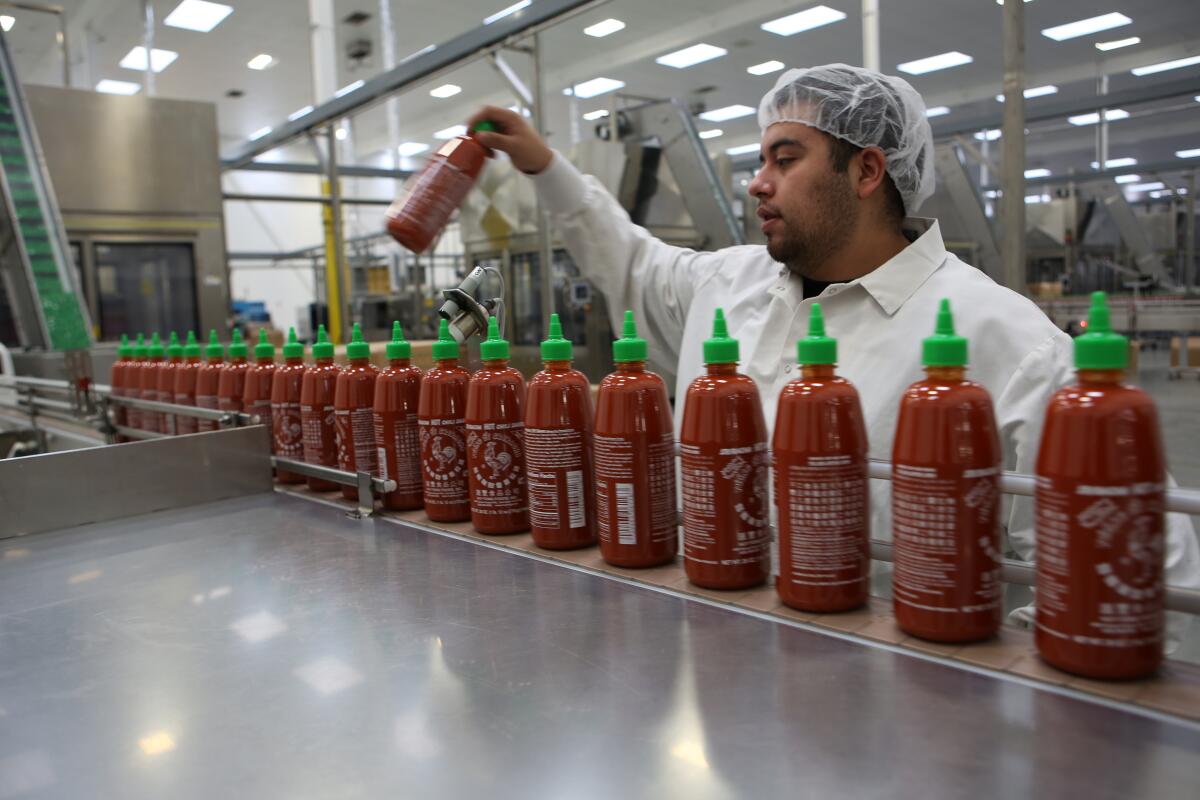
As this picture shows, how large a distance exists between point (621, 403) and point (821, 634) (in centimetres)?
30

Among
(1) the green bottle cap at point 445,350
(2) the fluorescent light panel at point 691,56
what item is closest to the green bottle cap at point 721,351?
(1) the green bottle cap at point 445,350

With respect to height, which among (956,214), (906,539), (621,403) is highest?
(956,214)

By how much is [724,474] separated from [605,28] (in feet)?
27.9

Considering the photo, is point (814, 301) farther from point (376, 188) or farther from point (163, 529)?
point (376, 188)

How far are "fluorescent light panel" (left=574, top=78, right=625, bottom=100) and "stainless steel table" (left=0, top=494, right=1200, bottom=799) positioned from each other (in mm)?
9795

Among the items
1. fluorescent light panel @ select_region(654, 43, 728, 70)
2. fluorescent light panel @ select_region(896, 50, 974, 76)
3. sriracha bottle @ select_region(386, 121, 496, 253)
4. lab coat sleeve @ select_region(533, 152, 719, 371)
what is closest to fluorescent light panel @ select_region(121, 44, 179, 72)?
fluorescent light panel @ select_region(654, 43, 728, 70)

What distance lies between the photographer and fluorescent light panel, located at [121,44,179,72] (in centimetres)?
928

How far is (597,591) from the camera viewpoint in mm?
894

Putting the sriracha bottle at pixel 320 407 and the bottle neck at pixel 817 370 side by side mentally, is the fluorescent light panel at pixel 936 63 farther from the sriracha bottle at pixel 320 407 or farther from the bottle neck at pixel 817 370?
the bottle neck at pixel 817 370

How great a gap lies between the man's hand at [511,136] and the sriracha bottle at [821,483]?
27.4 inches

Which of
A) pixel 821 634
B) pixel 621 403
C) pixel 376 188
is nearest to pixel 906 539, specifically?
pixel 821 634

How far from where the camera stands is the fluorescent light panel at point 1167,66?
2.29m

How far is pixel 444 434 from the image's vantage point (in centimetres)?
111

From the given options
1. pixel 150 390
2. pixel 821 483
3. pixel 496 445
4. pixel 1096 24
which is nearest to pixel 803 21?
pixel 1096 24
